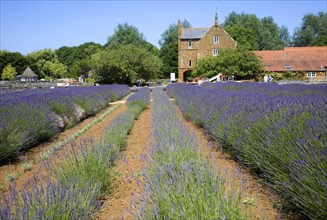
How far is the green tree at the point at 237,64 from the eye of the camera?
117 ft

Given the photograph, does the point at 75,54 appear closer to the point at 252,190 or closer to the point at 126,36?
the point at 126,36

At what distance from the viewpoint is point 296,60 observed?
4288cm

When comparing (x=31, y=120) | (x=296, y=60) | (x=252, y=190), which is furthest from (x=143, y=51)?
(x=252, y=190)

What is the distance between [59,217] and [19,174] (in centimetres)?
305

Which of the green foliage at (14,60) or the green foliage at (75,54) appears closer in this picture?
the green foliage at (14,60)

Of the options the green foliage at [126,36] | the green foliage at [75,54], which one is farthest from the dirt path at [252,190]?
the green foliage at [75,54]

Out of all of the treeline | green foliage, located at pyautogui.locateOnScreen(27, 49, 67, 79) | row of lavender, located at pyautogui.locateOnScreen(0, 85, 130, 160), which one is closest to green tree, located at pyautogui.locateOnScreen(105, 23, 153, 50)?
the treeline

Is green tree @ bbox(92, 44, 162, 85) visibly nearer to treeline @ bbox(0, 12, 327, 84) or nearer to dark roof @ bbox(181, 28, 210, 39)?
treeline @ bbox(0, 12, 327, 84)

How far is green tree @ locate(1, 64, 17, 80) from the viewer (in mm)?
63000

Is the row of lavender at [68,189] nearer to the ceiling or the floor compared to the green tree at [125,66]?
nearer to the floor

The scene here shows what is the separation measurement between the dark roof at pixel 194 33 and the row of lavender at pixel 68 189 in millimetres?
46103

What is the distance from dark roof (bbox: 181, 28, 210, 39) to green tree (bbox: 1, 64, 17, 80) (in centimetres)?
3679

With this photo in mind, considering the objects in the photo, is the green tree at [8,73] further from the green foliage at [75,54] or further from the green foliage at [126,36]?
the green foliage at [126,36]

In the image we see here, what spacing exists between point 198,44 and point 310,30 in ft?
122
